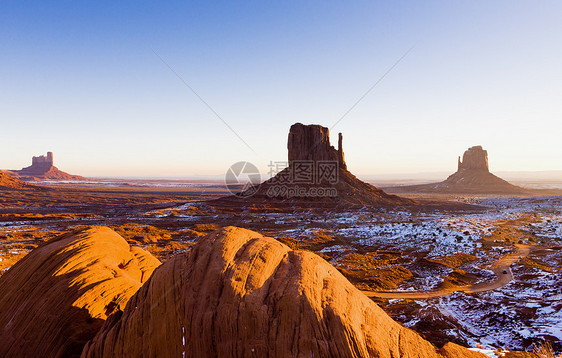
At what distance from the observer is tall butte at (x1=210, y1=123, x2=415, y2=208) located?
62.2 metres

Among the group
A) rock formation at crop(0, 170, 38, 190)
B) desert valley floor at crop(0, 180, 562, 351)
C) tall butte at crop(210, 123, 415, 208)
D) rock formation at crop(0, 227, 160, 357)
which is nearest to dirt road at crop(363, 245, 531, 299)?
desert valley floor at crop(0, 180, 562, 351)

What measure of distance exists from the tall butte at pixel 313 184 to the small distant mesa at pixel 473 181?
2841 inches

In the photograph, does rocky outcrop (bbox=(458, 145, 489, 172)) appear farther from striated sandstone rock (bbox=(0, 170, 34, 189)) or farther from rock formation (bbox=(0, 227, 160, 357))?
striated sandstone rock (bbox=(0, 170, 34, 189))

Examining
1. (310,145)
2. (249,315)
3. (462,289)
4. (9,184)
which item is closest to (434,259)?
(462,289)

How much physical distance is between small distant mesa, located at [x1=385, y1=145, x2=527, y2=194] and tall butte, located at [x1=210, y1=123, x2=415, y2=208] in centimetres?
7216

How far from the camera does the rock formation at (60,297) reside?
6.37 meters

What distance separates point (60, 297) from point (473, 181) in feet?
547

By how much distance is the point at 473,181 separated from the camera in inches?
5364

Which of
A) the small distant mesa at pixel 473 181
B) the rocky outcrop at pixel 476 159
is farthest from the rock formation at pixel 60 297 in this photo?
the rocky outcrop at pixel 476 159

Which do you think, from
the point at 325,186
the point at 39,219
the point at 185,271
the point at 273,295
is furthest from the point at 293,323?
the point at 325,186

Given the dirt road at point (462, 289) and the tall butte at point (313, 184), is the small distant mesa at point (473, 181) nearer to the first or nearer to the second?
the tall butte at point (313, 184)

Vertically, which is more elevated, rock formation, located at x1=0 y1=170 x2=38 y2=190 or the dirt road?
rock formation, located at x1=0 y1=170 x2=38 y2=190

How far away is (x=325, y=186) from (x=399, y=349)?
63.0 meters

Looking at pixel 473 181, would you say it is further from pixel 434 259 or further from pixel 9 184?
pixel 9 184
